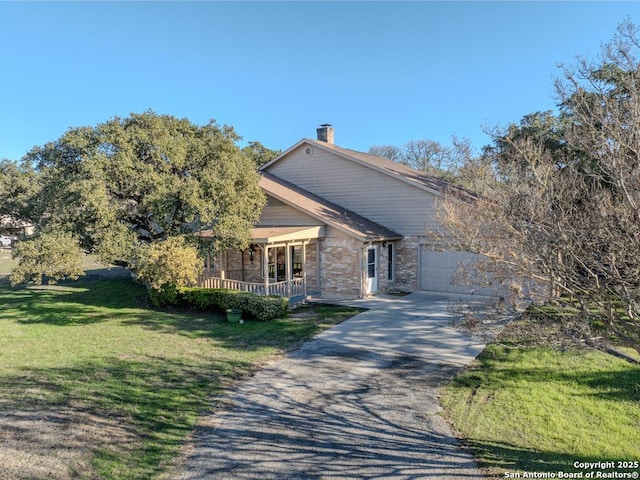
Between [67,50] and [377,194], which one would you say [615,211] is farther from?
[67,50]

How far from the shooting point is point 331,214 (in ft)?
59.0

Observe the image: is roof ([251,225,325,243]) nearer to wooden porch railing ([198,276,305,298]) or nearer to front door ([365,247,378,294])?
wooden porch railing ([198,276,305,298])

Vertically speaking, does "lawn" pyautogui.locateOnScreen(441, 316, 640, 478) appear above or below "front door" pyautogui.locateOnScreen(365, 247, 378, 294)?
below

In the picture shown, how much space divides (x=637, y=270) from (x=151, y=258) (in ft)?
A: 40.4

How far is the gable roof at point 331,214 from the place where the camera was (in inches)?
657

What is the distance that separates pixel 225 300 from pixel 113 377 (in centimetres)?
601

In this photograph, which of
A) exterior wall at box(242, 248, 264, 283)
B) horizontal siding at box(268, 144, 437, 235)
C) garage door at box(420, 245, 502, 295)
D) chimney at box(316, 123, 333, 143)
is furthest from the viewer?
chimney at box(316, 123, 333, 143)

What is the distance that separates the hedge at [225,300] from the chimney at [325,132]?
41.9 ft

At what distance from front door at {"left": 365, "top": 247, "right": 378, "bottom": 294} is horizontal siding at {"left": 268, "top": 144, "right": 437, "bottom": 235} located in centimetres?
208

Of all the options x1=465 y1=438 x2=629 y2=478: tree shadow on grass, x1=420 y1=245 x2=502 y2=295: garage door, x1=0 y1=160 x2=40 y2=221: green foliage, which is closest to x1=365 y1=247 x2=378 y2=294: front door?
x1=420 y1=245 x2=502 y2=295: garage door

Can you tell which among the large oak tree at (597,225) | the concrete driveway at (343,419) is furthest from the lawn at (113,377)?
the large oak tree at (597,225)

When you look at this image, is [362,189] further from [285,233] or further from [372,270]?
[285,233]

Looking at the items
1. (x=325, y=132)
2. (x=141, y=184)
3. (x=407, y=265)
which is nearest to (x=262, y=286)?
(x=141, y=184)

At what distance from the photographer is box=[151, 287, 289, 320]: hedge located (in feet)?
43.9
